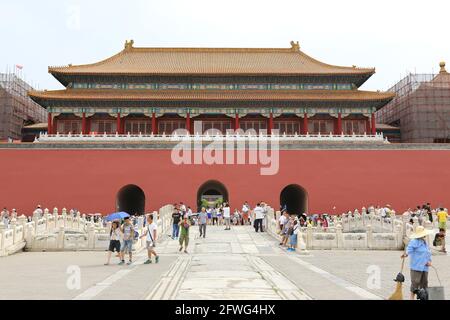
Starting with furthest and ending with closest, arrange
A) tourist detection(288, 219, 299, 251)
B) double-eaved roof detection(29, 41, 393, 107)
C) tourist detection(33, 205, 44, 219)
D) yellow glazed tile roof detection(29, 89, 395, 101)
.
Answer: double-eaved roof detection(29, 41, 393, 107) → yellow glazed tile roof detection(29, 89, 395, 101) → tourist detection(33, 205, 44, 219) → tourist detection(288, 219, 299, 251)

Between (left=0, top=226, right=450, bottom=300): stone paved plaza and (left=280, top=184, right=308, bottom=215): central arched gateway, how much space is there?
12993 millimetres

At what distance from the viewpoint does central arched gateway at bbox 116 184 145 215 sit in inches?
1123

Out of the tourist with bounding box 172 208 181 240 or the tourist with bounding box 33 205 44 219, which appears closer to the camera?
the tourist with bounding box 172 208 181 240

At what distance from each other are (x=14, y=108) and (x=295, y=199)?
23588 mm

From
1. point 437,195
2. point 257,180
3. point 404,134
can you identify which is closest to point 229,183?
point 257,180

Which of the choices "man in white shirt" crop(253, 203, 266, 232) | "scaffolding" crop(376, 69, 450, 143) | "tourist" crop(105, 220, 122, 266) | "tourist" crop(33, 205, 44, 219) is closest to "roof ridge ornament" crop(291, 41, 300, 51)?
"scaffolding" crop(376, 69, 450, 143)

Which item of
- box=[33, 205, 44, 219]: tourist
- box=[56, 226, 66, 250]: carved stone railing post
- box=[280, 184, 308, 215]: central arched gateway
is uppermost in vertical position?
box=[280, 184, 308, 215]: central arched gateway

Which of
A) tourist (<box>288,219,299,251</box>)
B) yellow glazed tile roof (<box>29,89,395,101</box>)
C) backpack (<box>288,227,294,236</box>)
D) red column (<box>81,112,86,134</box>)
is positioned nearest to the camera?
tourist (<box>288,219,299,251</box>)

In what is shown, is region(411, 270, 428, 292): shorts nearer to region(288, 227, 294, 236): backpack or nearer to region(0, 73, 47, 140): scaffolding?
region(288, 227, 294, 236): backpack

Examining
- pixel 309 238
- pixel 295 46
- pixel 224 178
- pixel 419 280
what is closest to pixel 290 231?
pixel 309 238
